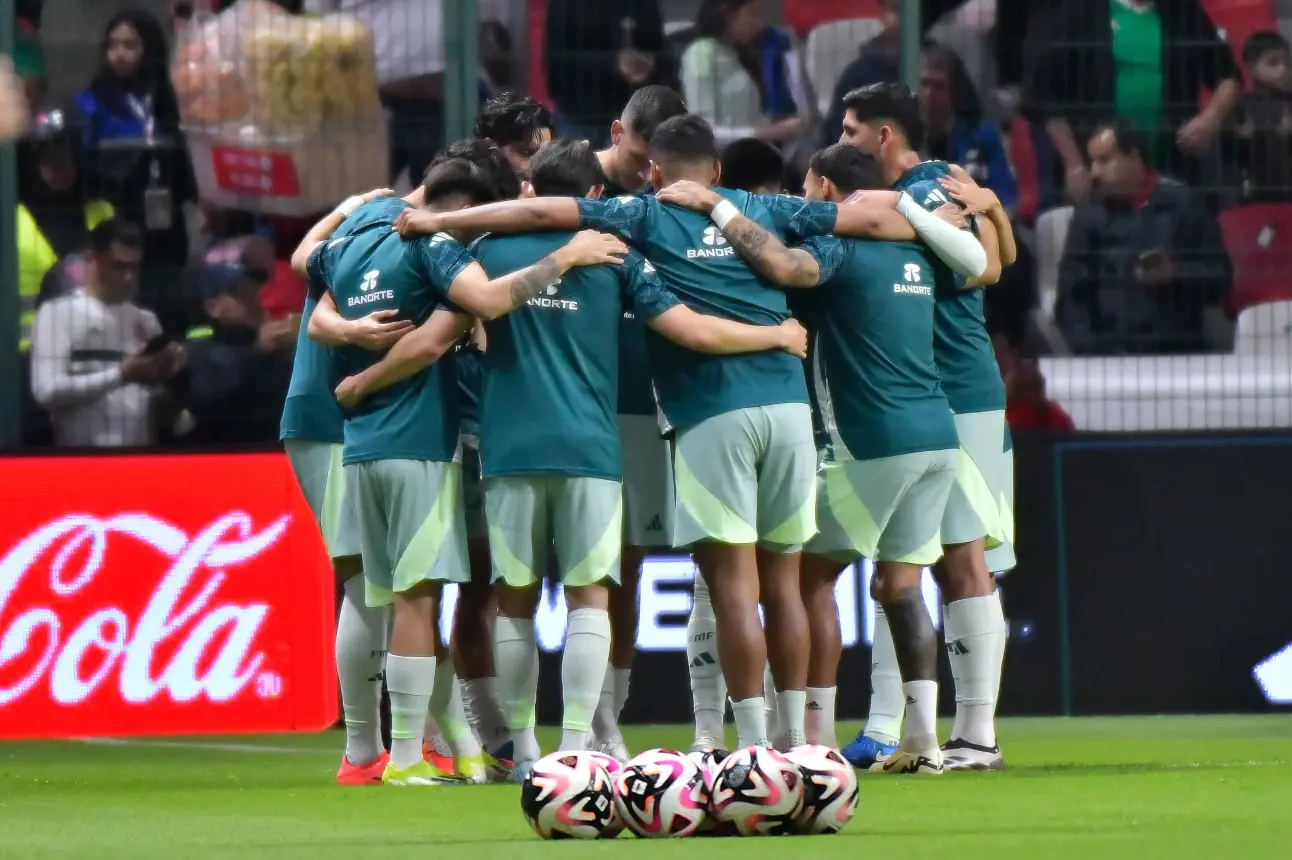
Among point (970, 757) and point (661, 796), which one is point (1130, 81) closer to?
point (970, 757)

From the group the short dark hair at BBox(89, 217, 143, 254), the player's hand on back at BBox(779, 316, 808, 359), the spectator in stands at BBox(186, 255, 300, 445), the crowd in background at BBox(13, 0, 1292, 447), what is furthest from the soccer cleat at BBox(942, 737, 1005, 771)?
the short dark hair at BBox(89, 217, 143, 254)

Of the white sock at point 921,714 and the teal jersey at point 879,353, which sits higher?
the teal jersey at point 879,353

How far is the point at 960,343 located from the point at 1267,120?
320 centimetres

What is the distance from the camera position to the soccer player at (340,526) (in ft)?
24.6

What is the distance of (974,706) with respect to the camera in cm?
779

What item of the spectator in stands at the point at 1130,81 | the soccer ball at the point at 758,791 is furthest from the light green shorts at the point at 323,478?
the spectator in stands at the point at 1130,81

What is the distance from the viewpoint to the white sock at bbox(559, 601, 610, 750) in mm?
6879

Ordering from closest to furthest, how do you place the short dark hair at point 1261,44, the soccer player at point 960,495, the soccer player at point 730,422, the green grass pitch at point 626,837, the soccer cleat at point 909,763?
1. the green grass pitch at point 626,837
2. the soccer player at point 730,422
3. the soccer cleat at point 909,763
4. the soccer player at point 960,495
5. the short dark hair at point 1261,44

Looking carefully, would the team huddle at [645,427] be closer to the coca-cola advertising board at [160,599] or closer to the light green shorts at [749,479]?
the light green shorts at [749,479]

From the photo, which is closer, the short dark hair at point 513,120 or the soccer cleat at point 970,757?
the soccer cleat at point 970,757

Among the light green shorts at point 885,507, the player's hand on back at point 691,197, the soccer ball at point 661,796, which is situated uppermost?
the player's hand on back at point 691,197

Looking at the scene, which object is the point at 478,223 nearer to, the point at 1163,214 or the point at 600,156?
the point at 600,156

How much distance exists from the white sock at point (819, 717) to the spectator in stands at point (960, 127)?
11.7 feet

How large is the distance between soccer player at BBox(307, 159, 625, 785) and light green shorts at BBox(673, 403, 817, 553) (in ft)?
2.14
